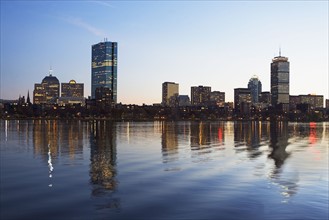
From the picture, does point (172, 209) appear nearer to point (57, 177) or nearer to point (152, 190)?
point (152, 190)

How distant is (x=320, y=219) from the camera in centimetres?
1750

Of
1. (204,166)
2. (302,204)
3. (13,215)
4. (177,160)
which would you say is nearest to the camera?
(13,215)

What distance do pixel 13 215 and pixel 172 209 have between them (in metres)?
7.17

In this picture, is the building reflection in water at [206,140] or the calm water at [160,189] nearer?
the calm water at [160,189]

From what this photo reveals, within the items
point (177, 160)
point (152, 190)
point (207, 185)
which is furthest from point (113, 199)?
point (177, 160)

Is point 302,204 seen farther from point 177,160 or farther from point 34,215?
point 177,160

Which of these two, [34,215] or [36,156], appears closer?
[34,215]

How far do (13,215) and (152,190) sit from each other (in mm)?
8465

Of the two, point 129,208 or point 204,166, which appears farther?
point 204,166

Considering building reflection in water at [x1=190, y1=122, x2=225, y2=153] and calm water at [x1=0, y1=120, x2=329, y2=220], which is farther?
building reflection in water at [x1=190, y1=122, x2=225, y2=153]

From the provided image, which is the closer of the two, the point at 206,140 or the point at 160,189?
the point at 160,189

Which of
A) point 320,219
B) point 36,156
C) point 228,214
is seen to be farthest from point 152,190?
point 36,156

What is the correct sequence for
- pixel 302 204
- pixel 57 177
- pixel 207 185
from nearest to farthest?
1. pixel 302 204
2. pixel 207 185
3. pixel 57 177

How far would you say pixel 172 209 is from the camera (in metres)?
19.0
